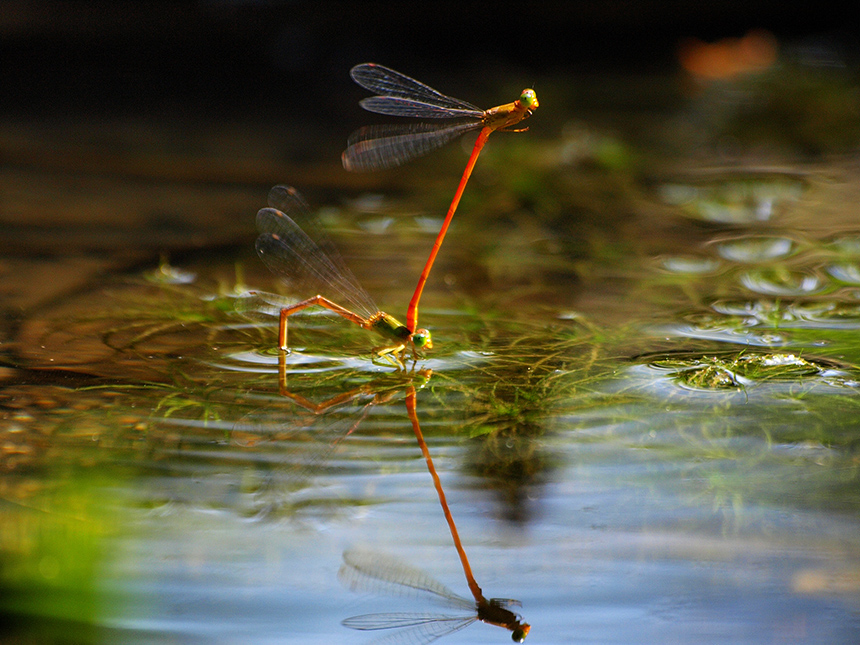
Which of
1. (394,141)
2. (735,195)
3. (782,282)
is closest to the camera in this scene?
(394,141)

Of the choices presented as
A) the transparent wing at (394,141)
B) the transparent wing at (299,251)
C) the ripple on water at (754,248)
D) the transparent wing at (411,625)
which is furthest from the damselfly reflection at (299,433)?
the ripple on water at (754,248)

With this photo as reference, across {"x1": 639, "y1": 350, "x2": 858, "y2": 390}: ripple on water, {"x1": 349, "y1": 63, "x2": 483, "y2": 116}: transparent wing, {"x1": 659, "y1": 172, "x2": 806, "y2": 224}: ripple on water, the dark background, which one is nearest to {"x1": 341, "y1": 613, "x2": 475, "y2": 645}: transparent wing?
{"x1": 639, "y1": 350, "x2": 858, "y2": 390}: ripple on water

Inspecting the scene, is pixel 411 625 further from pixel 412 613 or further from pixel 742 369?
pixel 742 369

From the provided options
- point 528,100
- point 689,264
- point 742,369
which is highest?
point 528,100

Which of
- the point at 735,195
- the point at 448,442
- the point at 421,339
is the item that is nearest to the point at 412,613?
the point at 448,442

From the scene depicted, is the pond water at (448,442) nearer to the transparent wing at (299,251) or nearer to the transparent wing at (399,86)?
the transparent wing at (299,251)
